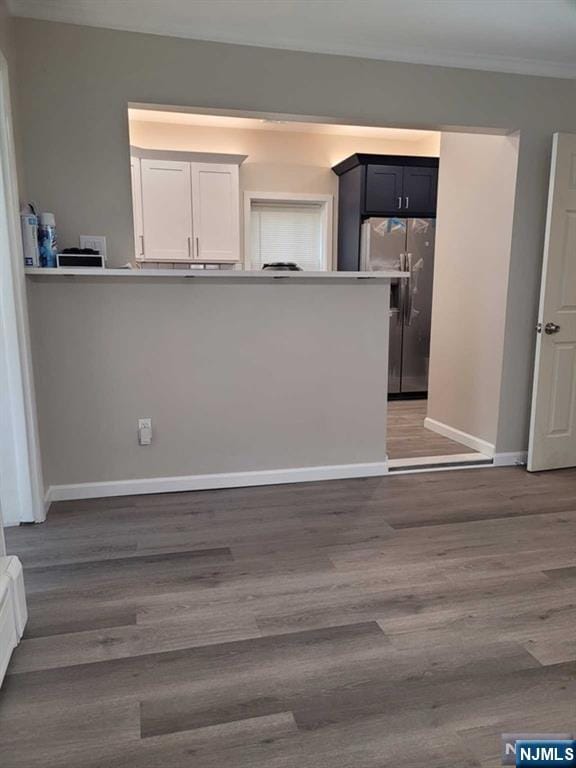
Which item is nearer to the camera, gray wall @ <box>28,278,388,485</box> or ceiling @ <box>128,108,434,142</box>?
gray wall @ <box>28,278,388,485</box>

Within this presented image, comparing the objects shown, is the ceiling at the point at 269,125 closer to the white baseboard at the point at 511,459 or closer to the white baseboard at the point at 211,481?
the white baseboard at the point at 511,459

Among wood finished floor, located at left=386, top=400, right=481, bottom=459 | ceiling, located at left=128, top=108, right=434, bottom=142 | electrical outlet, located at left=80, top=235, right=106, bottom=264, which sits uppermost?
ceiling, located at left=128, top=108, right=434, bottom=142

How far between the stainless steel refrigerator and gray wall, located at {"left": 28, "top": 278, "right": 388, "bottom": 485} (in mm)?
2260

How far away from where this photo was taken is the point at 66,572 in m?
2.21

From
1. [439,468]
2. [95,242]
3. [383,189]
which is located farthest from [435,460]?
[383,189]

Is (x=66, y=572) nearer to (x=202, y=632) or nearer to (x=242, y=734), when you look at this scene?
(x=202, y=632)

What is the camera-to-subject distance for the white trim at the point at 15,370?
2363 mm

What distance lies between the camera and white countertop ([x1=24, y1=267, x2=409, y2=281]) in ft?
8.78

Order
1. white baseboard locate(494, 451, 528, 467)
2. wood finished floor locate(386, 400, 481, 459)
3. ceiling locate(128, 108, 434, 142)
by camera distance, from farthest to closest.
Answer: ceiling locate(128, 108, 434, 142)
wood finished floor locate(386, 400, 481, 459)
white baseboard locate(494, 451, 528, 467)

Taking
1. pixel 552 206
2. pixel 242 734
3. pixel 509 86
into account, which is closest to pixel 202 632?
pixel 242 734

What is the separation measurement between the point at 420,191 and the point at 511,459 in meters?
3.05

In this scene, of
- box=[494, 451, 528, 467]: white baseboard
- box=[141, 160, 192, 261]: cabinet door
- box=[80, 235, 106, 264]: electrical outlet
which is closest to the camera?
box=[80, 235, 106, 264]: electrical outlet

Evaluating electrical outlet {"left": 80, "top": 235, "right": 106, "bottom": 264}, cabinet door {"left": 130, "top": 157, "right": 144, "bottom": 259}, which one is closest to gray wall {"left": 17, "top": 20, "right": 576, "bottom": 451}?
electrical outlet {"left": 80, "top": 235, "right": 106, "bottom": 264}

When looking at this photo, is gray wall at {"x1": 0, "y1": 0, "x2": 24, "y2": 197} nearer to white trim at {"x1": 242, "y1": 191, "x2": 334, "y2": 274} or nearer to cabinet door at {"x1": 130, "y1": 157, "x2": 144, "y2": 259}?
cabinet door at {"x1": 130, "y1": 157, "x2": 144, "y2": 259}
